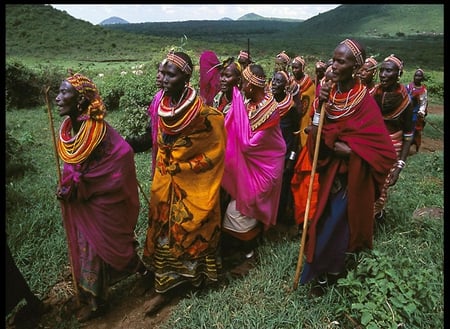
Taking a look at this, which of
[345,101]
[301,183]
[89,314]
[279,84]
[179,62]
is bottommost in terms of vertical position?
[89,314]

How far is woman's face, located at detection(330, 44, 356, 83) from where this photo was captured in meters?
2.94

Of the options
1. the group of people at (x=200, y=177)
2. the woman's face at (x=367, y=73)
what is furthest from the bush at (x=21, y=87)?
the woman's face at (x=367, y=73)

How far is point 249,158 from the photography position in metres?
4.11

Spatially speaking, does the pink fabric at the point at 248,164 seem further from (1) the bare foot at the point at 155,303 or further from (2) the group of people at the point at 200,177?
(1) the bare foot at the point at 155,303

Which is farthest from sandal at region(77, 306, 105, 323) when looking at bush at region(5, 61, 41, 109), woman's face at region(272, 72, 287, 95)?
bush at region(5, 61, 41, 109)

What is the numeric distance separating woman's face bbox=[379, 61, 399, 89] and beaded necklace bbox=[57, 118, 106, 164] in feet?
9.55

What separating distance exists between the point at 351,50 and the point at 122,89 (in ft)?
36.3

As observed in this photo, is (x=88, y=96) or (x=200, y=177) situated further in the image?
(x=200, y=177)

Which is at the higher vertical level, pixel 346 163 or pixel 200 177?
pixel 346 163

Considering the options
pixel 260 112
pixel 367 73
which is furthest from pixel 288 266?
pixel 367 73

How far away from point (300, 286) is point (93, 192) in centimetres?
192

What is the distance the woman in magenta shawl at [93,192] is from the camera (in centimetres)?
312

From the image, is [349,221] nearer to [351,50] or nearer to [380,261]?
[380,261]

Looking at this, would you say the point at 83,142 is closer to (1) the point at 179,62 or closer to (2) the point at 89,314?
(1) the point at 179,62
